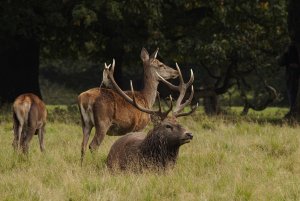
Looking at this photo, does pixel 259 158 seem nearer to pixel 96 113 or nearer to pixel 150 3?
pixel 96 113

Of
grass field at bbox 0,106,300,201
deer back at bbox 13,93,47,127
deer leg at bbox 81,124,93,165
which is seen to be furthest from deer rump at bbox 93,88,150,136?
deer back at bbox 13,93,47,127

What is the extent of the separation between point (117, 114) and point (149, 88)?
1.51 metres

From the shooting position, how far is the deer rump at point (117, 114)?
32.0 ft

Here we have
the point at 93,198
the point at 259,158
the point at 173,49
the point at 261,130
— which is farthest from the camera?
the point at 173,49

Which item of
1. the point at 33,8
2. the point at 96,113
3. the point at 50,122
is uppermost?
the point at 33,8

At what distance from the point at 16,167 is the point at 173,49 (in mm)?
12150

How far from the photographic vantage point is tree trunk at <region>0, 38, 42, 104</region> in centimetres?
2053

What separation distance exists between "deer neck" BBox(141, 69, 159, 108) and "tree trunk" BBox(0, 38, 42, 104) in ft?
32.0

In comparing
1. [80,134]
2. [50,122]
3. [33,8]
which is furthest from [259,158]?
[33,8]

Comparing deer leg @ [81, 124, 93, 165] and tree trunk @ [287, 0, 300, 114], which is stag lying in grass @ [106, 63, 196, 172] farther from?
tree trunk @ [287, 0, 300, 114]

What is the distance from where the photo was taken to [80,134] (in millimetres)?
13062

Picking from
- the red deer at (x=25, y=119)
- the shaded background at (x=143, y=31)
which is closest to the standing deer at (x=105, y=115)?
the red deer at (x=25, y=119)

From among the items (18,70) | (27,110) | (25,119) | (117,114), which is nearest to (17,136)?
(25,119)

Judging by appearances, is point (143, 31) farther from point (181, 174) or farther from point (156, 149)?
point (181, 174)
